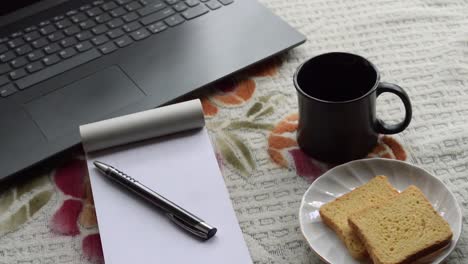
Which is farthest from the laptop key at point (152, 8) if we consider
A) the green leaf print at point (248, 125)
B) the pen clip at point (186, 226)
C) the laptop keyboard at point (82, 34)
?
the pen clip at point (186, 226)

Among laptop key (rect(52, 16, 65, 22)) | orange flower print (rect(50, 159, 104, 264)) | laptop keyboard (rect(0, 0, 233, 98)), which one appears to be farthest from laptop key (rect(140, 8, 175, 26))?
orange flower print (rect(50, 159, 104, 264))

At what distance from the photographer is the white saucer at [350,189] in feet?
1.73

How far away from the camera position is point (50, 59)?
737 millimetres

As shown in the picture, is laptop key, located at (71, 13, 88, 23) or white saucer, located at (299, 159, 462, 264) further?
laptop key, located at (71, 13, 88, 23)

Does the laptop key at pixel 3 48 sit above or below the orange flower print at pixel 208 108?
above

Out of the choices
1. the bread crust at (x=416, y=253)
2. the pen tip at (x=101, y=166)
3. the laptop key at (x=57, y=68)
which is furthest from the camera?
the laptop key at (x=57, y=68)

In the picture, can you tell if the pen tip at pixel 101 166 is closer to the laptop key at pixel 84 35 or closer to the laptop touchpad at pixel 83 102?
the laptop touchpad at pixel 83 102

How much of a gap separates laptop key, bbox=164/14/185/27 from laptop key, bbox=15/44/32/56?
0.55ft

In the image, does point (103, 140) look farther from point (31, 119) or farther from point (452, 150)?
point (452, 150)

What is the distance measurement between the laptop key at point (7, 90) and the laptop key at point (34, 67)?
3cm

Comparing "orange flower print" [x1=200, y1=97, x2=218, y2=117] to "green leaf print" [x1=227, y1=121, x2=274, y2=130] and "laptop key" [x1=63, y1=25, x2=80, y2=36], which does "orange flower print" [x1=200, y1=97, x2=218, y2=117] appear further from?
"laptop key" [x1=63, y1=25, x2=80, y2=36]

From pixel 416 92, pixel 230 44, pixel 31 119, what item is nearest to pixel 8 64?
pixel 31 119

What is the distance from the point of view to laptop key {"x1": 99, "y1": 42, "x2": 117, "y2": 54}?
74 centimetres

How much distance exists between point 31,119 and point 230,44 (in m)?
0.24
